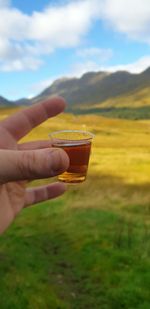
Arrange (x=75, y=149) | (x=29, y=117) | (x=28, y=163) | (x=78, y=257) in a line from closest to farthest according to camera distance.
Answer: (x=28, y=163) → (x=75, y=149) → (x=29, y=117) → (x=78, y=257)

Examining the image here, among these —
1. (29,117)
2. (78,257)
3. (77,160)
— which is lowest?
(78,257)

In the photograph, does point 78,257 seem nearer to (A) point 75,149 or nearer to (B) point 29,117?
(B) point 29,117

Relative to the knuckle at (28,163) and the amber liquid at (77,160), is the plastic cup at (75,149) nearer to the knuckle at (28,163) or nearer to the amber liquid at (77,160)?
the amber liquid at (77,160)

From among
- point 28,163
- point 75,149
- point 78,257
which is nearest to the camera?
point 28,163

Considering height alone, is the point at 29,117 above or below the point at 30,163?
above

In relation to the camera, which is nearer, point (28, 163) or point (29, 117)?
point (28, 163)

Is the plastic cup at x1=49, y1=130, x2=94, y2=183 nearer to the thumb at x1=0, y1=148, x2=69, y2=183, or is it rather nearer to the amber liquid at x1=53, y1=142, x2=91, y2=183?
the amber liquid at x1=53, y1=142, x2=91, y2=183

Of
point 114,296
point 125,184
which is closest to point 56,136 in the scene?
point 114,296

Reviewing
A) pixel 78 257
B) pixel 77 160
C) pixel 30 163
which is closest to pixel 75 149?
pixel 77 160
